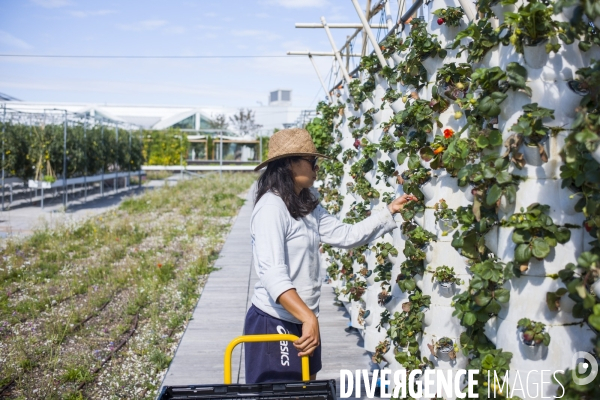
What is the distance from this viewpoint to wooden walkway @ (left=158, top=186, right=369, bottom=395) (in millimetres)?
4750

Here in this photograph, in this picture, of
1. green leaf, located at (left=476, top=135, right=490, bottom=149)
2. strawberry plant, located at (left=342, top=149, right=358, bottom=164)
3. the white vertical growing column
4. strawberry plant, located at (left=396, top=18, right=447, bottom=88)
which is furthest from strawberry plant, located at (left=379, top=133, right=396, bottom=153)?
strawberry plant, located at (left=342, top=149, right=358, bottom=164)

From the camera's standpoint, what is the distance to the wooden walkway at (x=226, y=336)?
4.75 metres

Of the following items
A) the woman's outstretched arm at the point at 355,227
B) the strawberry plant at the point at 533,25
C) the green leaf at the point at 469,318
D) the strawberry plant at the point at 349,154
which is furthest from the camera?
the strawberry plant at the point at 349,154

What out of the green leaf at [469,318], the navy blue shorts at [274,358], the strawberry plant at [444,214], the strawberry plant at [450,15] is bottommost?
the navy blue shorts at [274,358]

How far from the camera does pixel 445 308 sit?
9.47 feet

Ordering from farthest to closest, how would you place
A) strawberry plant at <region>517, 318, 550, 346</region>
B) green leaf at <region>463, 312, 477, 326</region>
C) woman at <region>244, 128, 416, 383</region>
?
woman at <region>244, 128, 416, 383</region> → green leaf at <region>463, 312, 477, 326</region> → strawberry plant at <region>517, 318, 550, 346</region>

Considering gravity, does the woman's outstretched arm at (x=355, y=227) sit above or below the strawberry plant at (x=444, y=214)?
below

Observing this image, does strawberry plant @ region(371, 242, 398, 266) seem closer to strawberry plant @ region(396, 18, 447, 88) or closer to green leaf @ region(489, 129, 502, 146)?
strawberry plant @ region(396, 18, 447, 88)

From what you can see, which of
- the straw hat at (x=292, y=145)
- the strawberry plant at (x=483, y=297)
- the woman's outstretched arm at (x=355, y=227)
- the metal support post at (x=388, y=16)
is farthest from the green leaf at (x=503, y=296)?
the metal support post at (x=388, y=16)

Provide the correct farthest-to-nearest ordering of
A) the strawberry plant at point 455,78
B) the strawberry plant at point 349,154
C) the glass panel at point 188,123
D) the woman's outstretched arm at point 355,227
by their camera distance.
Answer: the glass panel at point 188,123 < the strawberry plant at point 349,154 < the woman's outstretched arm at point 355,227 < the strawberry plant at point 455,78

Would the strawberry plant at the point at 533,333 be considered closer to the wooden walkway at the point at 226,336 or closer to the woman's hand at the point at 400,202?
the woman's hand at the point at 400,202

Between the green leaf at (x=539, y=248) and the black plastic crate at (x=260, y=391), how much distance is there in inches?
35.1

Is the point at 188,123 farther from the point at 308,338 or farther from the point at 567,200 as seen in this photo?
the point at 567,200

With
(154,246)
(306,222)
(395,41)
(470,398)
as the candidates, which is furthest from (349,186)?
(154,246)
